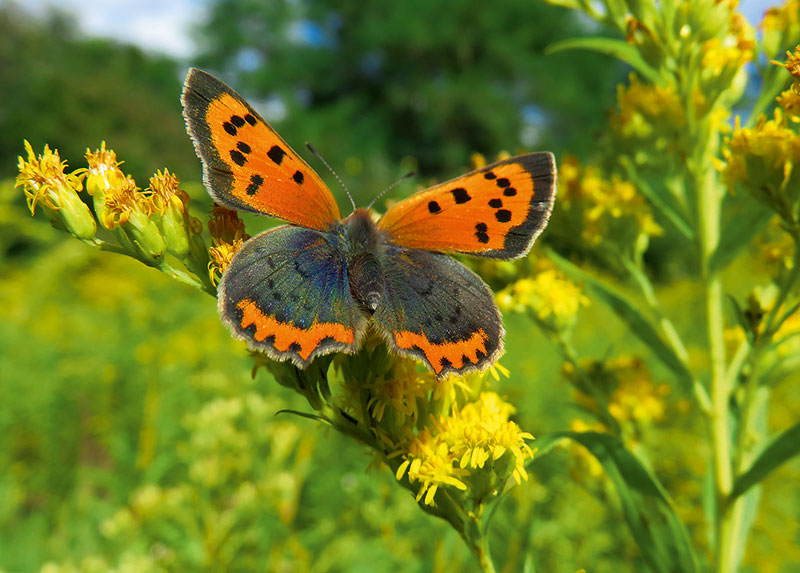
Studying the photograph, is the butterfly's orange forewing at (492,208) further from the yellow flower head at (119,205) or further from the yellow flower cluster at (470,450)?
the yellow flower head at (119,205)

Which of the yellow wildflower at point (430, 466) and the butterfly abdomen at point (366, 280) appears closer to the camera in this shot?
the yellow wildflower at point (430, 466)

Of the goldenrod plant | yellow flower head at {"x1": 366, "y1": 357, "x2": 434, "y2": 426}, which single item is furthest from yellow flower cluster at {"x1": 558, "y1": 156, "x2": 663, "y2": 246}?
yellow flower head at {"x1": 366, "y1": 357, "x2": 434, "y2": 426}

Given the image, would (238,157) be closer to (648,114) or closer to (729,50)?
(648,114)

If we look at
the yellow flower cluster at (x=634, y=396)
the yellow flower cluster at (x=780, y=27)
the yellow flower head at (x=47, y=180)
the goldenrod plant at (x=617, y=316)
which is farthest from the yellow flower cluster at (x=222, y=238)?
the yellow flower cluster at (x=780, y=27)

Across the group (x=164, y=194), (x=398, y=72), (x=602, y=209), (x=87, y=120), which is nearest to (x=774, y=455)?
(x=602, y=209)

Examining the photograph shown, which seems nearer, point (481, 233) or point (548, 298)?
point (481, 233)

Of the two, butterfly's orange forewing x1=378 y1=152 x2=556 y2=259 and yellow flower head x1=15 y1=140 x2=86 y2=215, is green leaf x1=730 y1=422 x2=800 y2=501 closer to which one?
butterfly's orange forewing x1=378 y1=152 x2=556 y2=259
